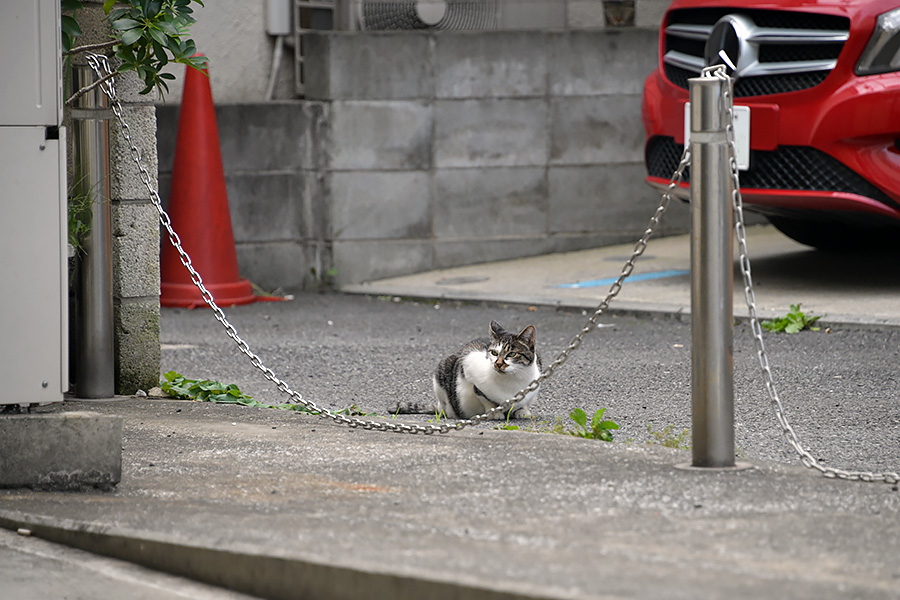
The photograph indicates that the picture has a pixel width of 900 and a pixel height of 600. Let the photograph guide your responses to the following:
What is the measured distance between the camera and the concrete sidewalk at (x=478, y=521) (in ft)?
9.00

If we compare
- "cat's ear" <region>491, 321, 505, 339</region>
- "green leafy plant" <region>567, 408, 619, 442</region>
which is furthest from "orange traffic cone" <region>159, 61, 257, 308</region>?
"green leafy plant" <region>567, 408, 619, 442</region>

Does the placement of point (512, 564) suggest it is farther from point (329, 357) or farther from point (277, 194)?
point (277, 194)

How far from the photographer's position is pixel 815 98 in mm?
7141

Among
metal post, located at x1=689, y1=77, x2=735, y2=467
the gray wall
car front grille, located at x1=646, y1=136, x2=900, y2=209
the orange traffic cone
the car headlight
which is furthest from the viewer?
Result: the gray wall

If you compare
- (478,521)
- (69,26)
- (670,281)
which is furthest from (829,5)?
(478,521)

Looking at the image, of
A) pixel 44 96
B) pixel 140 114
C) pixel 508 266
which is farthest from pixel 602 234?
pixel 44 96

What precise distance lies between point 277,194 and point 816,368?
15.3 ft

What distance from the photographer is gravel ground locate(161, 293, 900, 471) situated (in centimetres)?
480

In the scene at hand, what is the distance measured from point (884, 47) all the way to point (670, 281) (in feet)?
7.49

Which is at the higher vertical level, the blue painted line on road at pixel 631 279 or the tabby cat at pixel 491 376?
the blue painted line on road at pixel 631 279

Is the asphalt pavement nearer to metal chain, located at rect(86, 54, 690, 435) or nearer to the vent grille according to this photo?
metal chain, located at rect(86, 54, 690, 435)

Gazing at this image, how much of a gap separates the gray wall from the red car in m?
1.85

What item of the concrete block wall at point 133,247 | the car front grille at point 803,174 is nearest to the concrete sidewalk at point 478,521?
the concrete block wall at point 133,247

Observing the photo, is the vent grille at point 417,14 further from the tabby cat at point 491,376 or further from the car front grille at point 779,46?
the tabby cat at point 491,376
